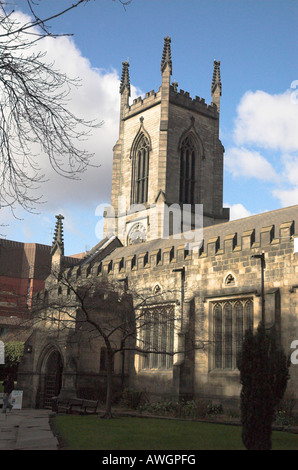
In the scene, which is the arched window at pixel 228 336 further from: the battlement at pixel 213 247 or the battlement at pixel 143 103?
the battlement at pixel 143 103

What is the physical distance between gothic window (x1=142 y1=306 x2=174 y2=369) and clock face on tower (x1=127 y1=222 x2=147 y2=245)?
16.1 meters

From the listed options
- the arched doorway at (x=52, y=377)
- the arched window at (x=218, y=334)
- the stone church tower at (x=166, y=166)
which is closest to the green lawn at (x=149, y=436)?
the arched window at (x=218, y=334)

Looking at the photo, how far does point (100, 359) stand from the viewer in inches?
1064

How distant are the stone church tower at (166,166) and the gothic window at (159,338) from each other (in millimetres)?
15848

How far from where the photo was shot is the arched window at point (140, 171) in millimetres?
A: 46125

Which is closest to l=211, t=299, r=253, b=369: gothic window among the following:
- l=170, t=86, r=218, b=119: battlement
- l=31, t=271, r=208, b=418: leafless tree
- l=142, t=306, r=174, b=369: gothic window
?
l=31, t=271, r=208, b=418: leafless tree

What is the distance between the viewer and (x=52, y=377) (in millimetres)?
28469

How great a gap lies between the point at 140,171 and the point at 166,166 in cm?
351

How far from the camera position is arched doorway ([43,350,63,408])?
28125 mm

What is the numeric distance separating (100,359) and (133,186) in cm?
2257

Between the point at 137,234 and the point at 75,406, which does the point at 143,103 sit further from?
the point at 75,406
